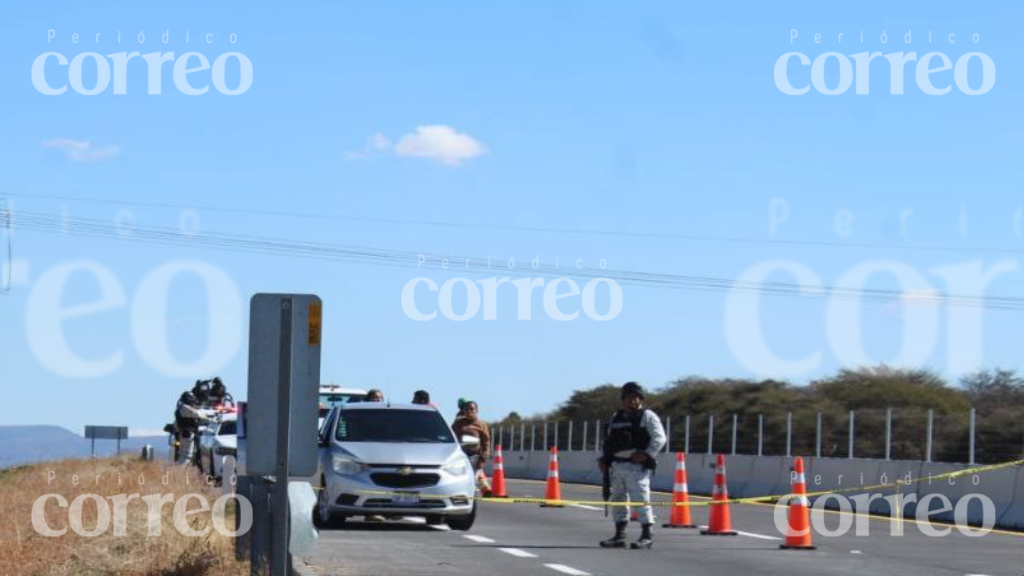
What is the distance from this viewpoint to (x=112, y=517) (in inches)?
771

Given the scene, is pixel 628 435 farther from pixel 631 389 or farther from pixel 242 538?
pixel 242 538

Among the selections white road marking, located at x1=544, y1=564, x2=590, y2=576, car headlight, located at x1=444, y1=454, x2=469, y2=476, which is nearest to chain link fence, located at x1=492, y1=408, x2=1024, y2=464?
car headlight, located at x1=444, y1=454, x2=469, y2=476

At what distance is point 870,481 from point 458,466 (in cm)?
1120

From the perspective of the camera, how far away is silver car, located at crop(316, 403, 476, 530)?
21.6 metres

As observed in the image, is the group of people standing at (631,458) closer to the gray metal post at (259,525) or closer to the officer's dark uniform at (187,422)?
the gray metal post at (259,525)

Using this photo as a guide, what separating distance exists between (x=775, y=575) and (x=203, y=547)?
17.2 feet

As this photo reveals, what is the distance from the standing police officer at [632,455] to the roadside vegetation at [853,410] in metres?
25.8

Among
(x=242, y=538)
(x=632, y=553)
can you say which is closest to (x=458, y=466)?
(x=632, y=553)

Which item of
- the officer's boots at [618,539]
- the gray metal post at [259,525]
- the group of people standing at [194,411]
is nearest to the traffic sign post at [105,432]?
the group of people standing at [194,411]

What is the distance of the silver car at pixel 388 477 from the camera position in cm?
2159

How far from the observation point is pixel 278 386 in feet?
33.9

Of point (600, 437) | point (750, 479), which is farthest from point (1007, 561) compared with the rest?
point (600, 437)

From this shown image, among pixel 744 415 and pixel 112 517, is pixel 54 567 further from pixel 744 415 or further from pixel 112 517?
pixel 744 415

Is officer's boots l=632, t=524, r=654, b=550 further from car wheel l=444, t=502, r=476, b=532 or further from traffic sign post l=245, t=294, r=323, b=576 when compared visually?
traffic sign post l=245, t=294, r=323, b=576
